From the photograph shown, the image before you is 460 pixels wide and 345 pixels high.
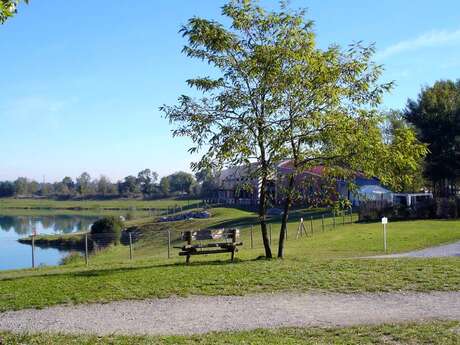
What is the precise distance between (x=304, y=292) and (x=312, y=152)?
6134mm

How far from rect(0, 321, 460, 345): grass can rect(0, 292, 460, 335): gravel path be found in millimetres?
478

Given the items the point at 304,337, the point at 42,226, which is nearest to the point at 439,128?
the point at 304,337

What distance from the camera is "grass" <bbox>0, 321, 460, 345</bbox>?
722 centimetres

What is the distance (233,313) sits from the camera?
9391 millimetres

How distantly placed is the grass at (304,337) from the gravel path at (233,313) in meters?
0.48

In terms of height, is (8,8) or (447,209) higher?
(8,8)

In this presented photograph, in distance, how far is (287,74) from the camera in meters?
15.2

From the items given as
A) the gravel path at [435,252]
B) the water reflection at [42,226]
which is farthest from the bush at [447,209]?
the water reflection at [42,226]

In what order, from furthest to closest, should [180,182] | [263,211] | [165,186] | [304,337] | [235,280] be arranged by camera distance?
[180,182] → [165,186] → [263,211] → [235,280] → [304,337]

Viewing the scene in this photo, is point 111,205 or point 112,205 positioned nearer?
point 111,205

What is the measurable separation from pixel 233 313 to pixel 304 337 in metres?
2.05

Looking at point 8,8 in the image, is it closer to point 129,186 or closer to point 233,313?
point 233,313

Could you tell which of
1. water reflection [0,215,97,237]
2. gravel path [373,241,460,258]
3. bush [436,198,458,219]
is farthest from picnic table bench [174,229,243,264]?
water reflection [0,215,97,237]

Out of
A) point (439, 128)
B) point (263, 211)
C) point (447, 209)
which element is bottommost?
point (447, 209)
